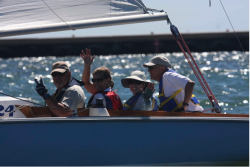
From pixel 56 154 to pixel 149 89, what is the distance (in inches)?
38.7

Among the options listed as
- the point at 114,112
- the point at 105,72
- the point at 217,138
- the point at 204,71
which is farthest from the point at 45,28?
the point at 204,71

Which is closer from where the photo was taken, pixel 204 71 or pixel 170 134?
pixel 170 134

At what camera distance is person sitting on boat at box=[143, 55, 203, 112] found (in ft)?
15.2

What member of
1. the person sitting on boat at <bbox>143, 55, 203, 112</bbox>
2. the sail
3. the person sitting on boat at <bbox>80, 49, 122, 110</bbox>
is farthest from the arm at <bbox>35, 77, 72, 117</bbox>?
the person sitting on boat at <bbox>143, 55, 203, 112</bbox>

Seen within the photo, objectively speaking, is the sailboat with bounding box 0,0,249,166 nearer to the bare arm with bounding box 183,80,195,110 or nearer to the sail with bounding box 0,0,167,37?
the sail with bounding box 0,0,167,37

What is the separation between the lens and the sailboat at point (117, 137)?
14.1ft

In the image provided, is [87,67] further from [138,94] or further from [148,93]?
[148,93]

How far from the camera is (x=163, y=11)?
4.70 m

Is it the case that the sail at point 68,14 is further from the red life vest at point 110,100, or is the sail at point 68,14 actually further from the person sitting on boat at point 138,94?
the red life vest at point 110,100

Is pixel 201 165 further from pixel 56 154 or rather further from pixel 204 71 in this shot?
pixel 204 71

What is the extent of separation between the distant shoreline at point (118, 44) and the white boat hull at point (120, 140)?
27.8m

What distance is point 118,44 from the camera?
33.3 meters

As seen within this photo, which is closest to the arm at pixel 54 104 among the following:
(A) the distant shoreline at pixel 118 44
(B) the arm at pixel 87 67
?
(B) the arm at pixel 87 67

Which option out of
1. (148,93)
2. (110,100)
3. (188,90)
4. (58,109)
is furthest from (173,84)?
(58,109)
